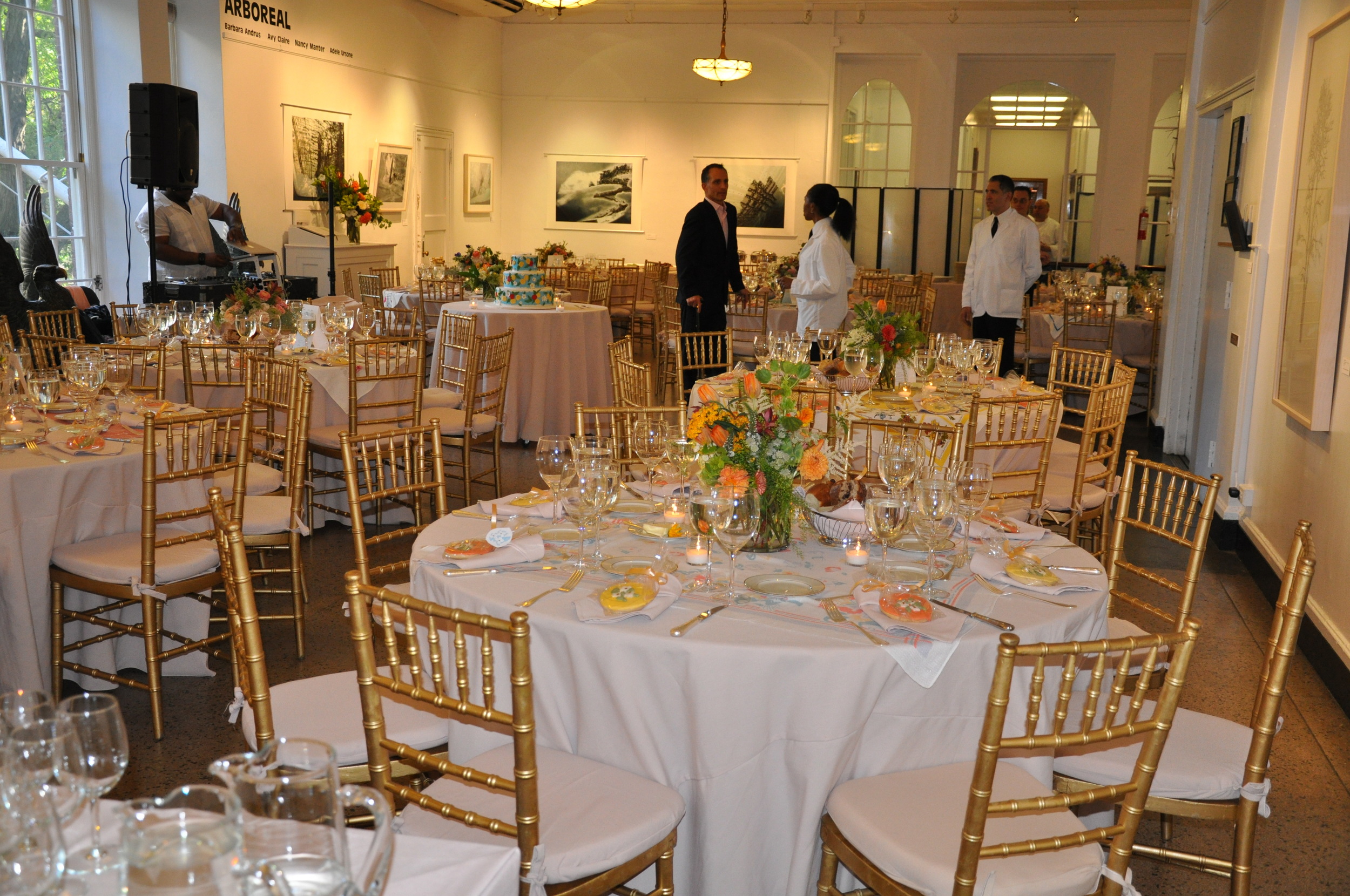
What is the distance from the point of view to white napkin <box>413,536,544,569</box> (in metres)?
2.60

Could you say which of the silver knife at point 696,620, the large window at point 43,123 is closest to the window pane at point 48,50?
the large window at point 43,123

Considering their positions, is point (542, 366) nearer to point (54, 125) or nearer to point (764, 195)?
point (54, 125)

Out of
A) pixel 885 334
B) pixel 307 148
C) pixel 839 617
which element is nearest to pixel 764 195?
pixel 307 148

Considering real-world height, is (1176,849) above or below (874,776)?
below

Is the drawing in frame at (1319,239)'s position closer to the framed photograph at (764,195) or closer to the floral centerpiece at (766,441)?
the floral centerpiece at (766,441)

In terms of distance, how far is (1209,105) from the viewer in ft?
25.3

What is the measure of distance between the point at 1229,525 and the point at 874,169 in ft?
32.2

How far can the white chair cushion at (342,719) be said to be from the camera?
243 cm

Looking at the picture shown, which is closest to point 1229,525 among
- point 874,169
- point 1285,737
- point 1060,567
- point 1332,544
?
point 1332,544

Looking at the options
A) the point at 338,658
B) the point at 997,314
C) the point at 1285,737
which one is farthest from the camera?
the point at 997,314

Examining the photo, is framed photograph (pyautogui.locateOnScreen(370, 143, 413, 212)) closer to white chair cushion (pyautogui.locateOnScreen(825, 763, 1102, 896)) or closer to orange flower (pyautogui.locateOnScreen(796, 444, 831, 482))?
orange flower (pyautogui.locateOnScreen(796, 444, 831, 482))

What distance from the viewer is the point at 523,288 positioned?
8227mm

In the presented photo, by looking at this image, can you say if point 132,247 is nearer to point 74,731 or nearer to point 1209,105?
point 1209,105

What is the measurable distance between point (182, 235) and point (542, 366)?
3.55 meters
